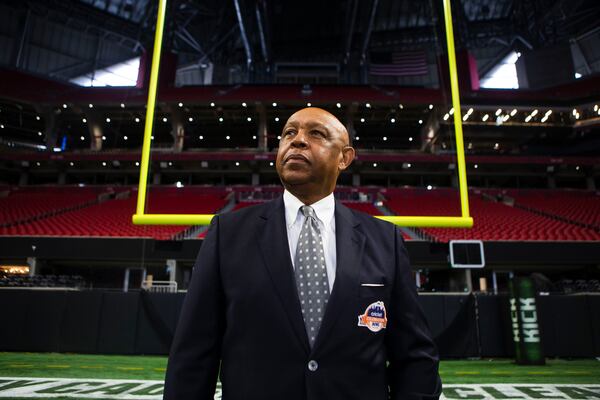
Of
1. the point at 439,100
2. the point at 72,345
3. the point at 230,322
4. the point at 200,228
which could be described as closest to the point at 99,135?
the point at 200,228

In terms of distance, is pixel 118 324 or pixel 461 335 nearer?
pixel 461 335

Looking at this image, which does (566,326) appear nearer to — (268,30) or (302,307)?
(302,307)

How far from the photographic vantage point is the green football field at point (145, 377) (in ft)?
11.8

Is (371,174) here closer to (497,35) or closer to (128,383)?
(497,35)

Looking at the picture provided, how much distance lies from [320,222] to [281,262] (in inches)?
11.0

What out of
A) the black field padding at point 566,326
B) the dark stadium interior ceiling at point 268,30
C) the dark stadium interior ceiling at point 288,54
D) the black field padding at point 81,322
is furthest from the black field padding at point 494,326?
the dark stadium interior ceiling at point 268,30

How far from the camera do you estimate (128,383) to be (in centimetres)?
412

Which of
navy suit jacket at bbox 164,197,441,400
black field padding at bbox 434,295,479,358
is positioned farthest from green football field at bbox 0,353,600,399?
navy suit jacket at bbox 164,197,441,400

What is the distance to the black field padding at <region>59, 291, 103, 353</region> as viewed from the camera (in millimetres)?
7176

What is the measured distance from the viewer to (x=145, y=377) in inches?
181

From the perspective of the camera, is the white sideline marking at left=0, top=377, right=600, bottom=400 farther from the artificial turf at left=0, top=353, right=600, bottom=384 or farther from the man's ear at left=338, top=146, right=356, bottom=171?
the man's ear at left=338, top=146, right=356, bottom=171

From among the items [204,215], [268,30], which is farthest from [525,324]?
[268,30]

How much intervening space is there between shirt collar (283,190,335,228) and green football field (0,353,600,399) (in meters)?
2.96

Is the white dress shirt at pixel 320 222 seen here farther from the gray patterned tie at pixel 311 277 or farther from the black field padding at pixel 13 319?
the black field padding at pixel 13 319
